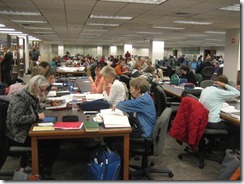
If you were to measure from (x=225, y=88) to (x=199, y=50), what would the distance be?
86.5ft

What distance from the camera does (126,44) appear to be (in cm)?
2344

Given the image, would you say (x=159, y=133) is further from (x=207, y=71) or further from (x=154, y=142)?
(x=207, y=71)

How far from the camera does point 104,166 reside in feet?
8.27

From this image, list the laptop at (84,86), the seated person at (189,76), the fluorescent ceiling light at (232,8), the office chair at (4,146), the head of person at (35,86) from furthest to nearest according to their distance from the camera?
1. the seated person at (189,76)
2. the fluorescent ceiling light at (232,8)
3. the laptop at (84,86)
4. the head of person at (35,86)
5. the office chair at (4,146)

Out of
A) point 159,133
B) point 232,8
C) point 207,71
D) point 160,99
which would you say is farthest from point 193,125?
point 207,71

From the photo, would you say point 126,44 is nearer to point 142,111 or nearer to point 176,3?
point 176,3

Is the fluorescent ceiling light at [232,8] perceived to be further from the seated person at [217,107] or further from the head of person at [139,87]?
the head of person at [139,87]

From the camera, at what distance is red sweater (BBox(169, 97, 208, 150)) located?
312 cm

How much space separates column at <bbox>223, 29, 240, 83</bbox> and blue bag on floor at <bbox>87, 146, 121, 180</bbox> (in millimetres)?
7941

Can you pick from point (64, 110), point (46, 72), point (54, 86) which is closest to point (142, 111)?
point (64, 110)

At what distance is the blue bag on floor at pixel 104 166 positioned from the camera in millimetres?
2508

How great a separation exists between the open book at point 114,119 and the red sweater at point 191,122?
828mm

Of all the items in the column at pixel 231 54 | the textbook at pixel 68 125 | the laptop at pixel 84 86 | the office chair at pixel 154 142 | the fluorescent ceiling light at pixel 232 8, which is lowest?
the office chair at pixel 154 142

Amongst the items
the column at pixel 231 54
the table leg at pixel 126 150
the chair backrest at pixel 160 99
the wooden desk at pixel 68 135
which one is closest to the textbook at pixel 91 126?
the wooden desk at pixel 68 135
